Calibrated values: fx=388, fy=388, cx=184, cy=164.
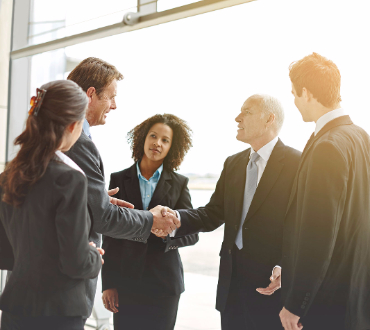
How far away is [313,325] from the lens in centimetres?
148

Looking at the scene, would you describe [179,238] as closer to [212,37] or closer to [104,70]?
[104,70]

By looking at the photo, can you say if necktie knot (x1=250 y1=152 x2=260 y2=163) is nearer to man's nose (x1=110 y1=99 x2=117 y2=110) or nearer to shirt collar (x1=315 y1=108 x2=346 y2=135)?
shirt collar (x1=315 y1=108 x2=346 y2=135)

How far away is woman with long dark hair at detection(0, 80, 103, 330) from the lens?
1.19 m

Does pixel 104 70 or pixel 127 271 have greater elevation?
pixel 104 70

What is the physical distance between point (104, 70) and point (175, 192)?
2.78 feet

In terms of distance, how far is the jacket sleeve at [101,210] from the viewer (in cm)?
172

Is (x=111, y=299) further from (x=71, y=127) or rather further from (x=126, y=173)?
(x=71, y=127)

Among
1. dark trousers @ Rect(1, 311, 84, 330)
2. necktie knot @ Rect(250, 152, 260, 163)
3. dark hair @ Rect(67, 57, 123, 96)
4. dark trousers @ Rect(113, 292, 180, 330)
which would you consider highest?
dark hair @ Rect(67, 57, 123, 96)

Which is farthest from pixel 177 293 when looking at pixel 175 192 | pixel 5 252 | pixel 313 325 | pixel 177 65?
pixel 177 65

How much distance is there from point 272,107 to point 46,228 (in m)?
1.32

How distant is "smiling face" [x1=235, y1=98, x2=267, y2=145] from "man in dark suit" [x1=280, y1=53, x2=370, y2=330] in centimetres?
48

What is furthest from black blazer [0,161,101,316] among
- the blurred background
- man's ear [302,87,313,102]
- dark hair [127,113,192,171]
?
the blurred background

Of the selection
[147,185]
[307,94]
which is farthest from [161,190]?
[307,94]

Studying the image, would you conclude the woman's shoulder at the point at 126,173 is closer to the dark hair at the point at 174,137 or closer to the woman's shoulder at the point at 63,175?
the dark hair at the point at 174,137
